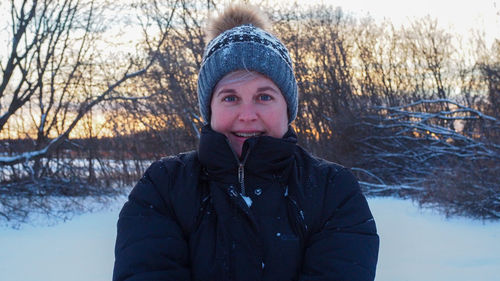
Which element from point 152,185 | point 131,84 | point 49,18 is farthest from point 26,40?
point 152,185

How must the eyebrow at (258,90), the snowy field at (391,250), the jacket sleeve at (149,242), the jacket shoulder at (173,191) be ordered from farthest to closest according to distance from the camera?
the snowy field at (391,250) < the eyebrow at (258,90) < the jacket shoulder at (173,191) < the jacket sleeve at (149,242)

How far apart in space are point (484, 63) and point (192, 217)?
10.8m

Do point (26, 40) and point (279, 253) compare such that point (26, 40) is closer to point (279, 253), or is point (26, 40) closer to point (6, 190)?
point (6, 190)

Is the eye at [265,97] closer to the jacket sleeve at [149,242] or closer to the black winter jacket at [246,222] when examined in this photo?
the black winter jacket at [246,222]

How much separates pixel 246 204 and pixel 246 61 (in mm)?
516

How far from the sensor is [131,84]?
29.0 feet

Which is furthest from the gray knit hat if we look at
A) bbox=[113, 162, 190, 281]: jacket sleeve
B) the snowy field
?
the snowy field

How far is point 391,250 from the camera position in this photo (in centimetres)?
422

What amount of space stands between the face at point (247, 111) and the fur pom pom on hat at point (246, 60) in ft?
0.15

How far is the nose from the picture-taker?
1.60m

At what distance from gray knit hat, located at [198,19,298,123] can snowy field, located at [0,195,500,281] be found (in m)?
2.30

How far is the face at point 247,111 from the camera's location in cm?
161

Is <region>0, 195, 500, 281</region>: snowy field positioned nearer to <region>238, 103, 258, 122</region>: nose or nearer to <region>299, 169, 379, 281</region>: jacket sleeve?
<region>299, 169, 379, 281</region>: jacket sleeve

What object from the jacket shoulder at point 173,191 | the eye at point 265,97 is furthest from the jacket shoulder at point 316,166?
the jacket shoulder at point 173,191
